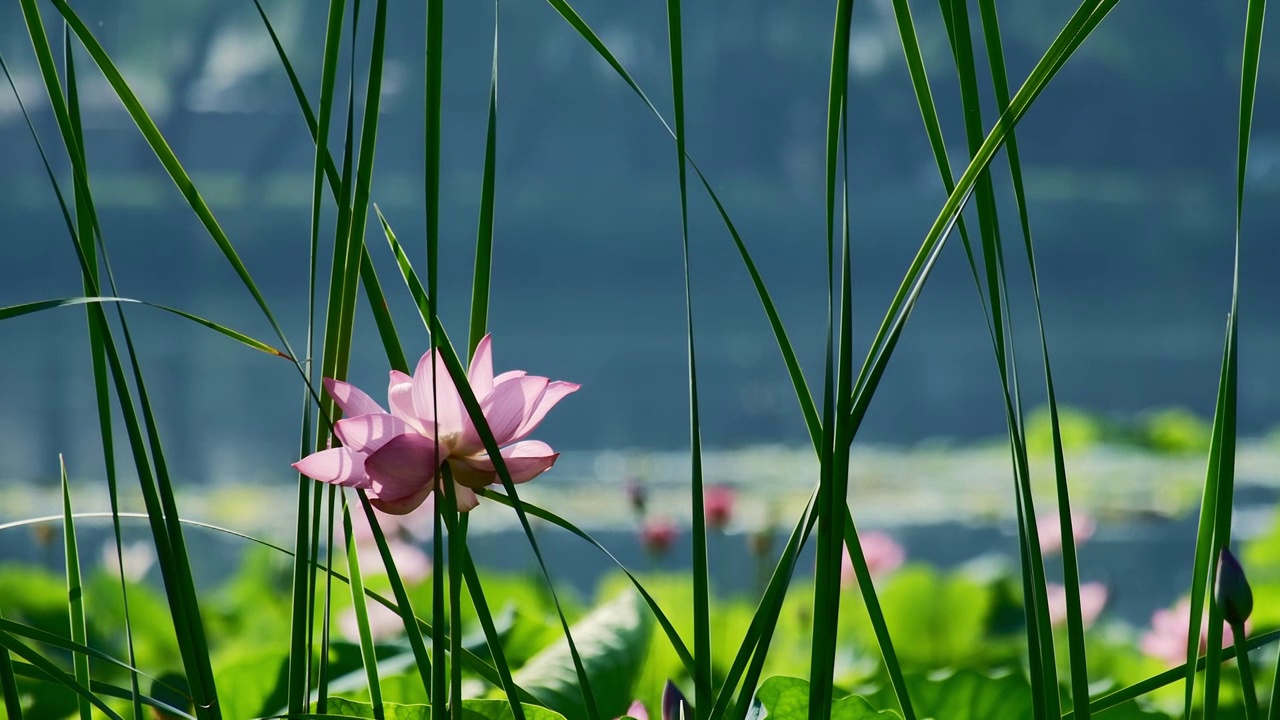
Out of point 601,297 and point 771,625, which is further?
point 601,297

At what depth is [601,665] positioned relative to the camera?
1.20ft

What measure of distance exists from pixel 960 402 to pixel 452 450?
4922 millimetres

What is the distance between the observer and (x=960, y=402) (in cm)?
491

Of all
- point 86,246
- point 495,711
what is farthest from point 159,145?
point 495,711

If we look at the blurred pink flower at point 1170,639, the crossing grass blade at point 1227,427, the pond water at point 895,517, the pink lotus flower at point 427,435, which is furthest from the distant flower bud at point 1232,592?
the pond water at point 895,517

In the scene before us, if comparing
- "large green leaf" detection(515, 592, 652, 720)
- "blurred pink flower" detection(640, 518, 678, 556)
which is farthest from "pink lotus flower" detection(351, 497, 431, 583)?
"large green leaf" detection(515, 592, 652, 720)

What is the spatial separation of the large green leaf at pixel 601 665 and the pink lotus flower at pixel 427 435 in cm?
12

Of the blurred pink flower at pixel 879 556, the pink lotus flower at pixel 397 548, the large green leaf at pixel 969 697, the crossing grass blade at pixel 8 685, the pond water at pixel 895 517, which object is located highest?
the pond water at pixel 895 517

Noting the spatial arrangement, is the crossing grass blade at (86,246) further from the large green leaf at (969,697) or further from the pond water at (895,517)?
the pond water at (895,517)

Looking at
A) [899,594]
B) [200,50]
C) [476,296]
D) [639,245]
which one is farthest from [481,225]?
[639,245]

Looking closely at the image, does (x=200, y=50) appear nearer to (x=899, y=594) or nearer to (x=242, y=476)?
(x=242, y=476)

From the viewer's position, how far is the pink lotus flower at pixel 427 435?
0.20 meters

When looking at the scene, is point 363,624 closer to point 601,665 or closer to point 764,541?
point 601,665

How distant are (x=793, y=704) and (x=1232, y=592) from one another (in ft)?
0.38
